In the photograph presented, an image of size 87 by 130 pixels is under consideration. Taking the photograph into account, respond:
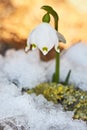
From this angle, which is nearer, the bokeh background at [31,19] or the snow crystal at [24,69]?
the snow crystal at [24,69]

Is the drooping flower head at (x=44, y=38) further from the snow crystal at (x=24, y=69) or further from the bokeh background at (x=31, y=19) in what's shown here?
the bokeh background at (x=31, y=19)

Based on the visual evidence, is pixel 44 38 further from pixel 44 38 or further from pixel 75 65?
pixel 75 65

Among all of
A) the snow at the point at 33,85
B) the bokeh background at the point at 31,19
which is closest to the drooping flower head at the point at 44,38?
the snow at the point at 33,85

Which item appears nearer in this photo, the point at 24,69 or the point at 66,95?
the point at 66,95

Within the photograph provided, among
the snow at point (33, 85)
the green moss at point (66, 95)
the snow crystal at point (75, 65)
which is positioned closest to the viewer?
the snow at point (33, 85)

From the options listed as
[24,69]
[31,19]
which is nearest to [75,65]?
[24,69]

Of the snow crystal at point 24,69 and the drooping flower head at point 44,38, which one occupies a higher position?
the drooping flower head at point 44,38
